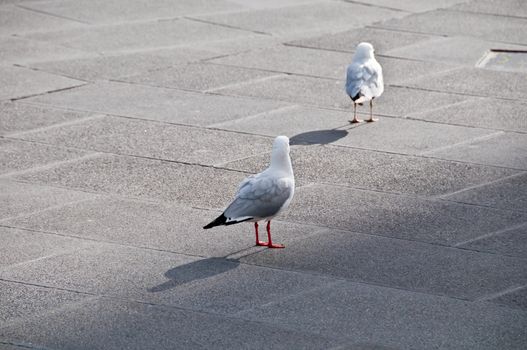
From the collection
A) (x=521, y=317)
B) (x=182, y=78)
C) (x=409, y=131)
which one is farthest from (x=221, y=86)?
(x=521, y=317)

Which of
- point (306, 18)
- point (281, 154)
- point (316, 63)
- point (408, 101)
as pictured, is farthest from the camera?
point (306, 18)

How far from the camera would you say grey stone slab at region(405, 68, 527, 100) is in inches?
639

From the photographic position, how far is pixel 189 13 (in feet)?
70.5

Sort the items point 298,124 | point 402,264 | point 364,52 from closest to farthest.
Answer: point 402,264, point 298,124, point 364,52

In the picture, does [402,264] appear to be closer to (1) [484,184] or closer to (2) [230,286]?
(2) [230,286]

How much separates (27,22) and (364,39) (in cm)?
687

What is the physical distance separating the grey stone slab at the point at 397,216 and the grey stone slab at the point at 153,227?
45 cm

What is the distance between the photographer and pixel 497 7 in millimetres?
22953

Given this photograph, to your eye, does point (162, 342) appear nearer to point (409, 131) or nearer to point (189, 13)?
point (409, 131)

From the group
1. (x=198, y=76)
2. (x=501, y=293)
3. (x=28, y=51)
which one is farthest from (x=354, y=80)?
(x=28, y=51)

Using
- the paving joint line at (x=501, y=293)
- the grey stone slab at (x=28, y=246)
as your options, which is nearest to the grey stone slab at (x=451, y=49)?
the paving joint line at (x=501, y=293)

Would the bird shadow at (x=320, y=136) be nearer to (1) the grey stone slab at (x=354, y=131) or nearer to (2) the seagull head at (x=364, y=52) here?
(1) the grey stone slab at (x=354, y=131)

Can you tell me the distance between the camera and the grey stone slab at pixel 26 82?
15.7 meters

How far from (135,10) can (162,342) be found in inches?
574
